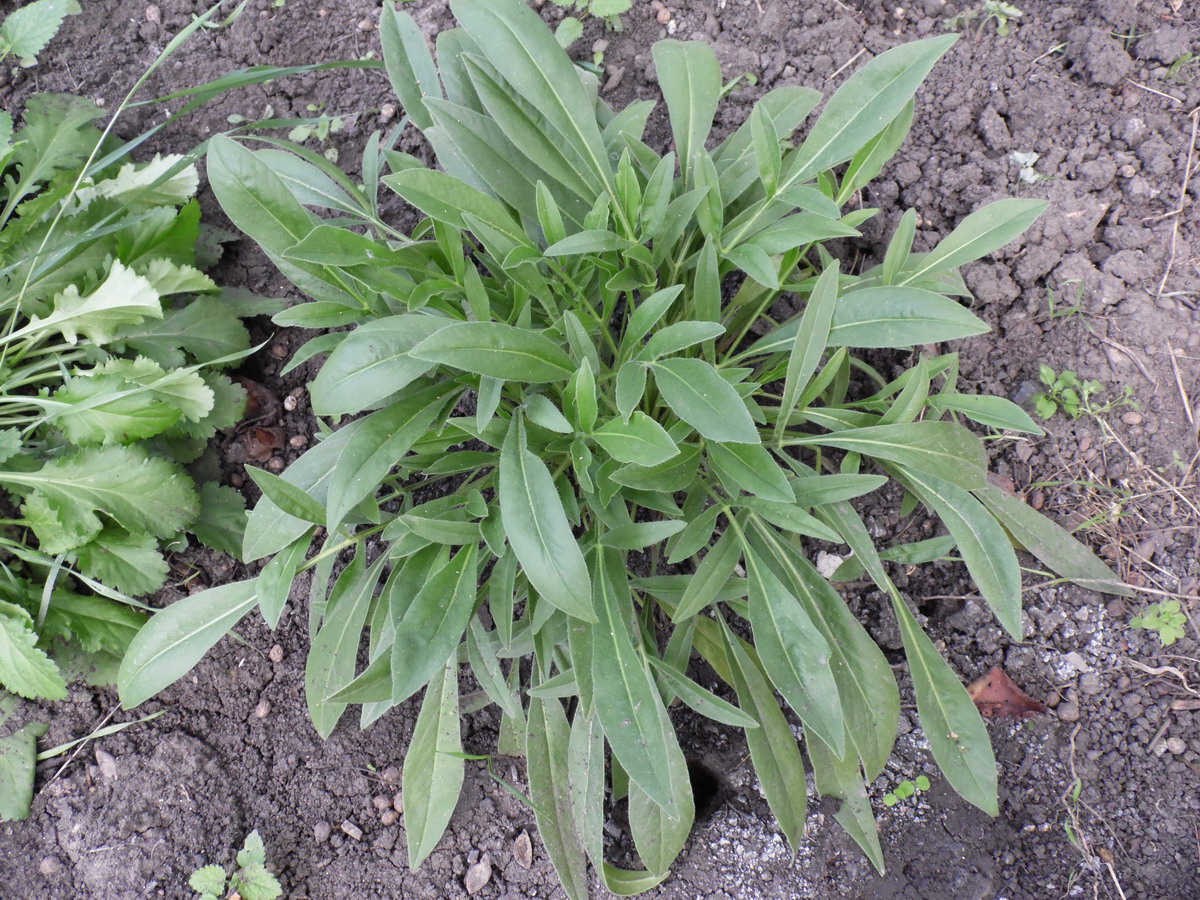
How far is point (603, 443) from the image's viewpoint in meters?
1.21

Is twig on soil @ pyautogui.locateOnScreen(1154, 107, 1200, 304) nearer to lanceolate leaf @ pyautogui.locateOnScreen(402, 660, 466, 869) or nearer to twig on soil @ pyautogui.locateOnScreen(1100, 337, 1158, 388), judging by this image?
twig on soil @ pyautogui.locateOnScreen(1100, 337, 1158, 388)

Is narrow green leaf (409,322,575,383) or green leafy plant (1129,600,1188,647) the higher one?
narrow green leaf (409,322,575,383)

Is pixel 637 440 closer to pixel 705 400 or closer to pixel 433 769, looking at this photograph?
pixel 705 400

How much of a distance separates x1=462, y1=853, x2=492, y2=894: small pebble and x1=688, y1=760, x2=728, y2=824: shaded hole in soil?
0.41 metres

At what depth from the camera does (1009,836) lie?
1513 mm

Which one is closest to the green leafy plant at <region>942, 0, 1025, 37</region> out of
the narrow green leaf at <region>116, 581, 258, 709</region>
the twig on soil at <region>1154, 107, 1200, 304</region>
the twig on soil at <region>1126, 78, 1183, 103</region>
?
the twig on soil at <region>1126, 78, 1183, 103</region>

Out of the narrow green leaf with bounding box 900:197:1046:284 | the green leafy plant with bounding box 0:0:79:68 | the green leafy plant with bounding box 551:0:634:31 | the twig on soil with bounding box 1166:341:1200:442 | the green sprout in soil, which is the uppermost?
the green leafy plant with bounding box 0:0:79:68

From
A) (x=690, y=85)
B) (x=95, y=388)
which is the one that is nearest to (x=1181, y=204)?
(x=690, y=85)

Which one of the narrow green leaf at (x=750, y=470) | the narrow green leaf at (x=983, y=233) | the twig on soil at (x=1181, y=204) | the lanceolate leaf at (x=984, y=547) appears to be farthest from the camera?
the twig on soil at (x=1181, y=204)

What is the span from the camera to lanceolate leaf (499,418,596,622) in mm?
1123

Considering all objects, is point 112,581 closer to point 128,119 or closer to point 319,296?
point 319,296

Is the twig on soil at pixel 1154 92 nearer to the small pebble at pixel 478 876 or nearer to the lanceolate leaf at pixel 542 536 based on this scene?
the lanceolate leaf at pixel 542 536

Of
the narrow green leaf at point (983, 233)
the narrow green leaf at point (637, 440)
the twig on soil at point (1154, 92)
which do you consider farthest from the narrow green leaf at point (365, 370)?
the twig on soil at point (1154, 92)

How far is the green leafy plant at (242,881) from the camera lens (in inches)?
63.1
